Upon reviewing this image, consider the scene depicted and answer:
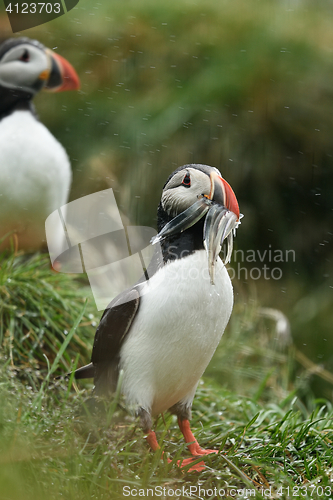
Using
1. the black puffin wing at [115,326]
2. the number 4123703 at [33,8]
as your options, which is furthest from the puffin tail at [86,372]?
the number 4123703 at [33,8]

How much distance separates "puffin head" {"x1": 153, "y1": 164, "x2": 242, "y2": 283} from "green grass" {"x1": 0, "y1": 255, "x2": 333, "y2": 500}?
48 centimetres

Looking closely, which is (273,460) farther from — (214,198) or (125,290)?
(214,198)

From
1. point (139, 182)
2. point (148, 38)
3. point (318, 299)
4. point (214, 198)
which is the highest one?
point (214, 198)

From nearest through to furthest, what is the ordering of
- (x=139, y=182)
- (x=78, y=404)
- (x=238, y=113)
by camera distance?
1. (x=78, y=404)
2. (x=139, y=182)
3. (x=238, y=113)

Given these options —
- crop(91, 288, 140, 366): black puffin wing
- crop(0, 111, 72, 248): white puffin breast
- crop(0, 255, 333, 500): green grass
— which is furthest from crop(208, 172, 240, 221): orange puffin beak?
crop(0, 111, 72, 248): white puffin breast

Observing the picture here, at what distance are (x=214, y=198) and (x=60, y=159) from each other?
1.49m

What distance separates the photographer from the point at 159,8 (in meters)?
4.36

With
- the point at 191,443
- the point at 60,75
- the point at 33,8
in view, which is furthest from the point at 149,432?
the point at 33,8

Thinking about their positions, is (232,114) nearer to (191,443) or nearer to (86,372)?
(86,372)

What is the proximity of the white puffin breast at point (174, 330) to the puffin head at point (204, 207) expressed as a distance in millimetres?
74

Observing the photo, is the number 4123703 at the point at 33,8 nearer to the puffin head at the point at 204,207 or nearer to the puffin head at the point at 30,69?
the puffin head at the point at 30,69

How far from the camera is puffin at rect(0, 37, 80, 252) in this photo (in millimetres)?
2611

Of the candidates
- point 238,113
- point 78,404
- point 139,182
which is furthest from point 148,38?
point 78,404

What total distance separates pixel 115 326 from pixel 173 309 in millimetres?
188
